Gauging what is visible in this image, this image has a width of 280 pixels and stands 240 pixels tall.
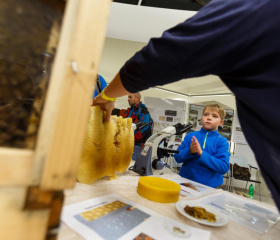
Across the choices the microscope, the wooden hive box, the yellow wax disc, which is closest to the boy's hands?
the microscope

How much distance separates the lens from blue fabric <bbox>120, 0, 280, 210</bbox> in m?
0.49

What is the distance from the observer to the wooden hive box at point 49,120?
248mm

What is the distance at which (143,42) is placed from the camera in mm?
4344

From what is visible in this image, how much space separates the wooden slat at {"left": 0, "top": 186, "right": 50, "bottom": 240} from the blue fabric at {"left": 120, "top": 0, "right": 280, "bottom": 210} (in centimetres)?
49

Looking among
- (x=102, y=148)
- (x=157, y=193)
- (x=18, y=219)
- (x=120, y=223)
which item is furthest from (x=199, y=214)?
(x=18, y=219)

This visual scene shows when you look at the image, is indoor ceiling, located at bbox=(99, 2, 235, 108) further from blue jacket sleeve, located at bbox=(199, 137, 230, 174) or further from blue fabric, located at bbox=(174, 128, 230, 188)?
blue jacket sleeve, located at bbox=(199, 137, 230, 174)

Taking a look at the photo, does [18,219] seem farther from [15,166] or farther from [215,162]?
[215,162]

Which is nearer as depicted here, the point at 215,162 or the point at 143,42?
the point at 215,162

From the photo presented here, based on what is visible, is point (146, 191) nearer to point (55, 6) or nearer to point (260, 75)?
point (260, 75)

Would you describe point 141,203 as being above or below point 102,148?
below

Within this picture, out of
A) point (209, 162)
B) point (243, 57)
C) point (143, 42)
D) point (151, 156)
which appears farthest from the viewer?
point (143, 42)

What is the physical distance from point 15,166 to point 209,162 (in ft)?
5.61

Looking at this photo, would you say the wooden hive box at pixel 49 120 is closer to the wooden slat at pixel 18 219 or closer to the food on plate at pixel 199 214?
the wooden slat at pixel 18 219

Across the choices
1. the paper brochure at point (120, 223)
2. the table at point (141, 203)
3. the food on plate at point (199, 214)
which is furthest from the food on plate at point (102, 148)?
the food on plate at point (199, 214)
